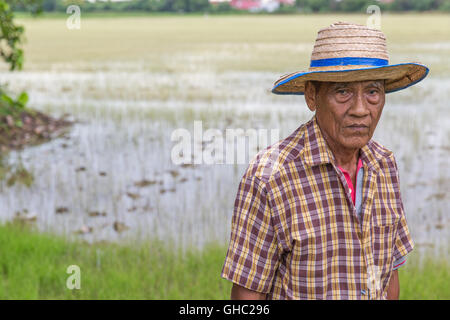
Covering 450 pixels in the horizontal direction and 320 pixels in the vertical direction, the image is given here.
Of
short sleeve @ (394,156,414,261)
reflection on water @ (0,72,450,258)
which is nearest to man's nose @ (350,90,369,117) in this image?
short sleeve @ (394,156,414,261)

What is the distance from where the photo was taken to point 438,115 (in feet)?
33.9

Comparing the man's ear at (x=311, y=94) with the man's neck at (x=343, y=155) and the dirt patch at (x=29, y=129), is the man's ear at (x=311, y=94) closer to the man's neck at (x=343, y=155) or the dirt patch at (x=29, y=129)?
the man's neck at (x=343, y=155)

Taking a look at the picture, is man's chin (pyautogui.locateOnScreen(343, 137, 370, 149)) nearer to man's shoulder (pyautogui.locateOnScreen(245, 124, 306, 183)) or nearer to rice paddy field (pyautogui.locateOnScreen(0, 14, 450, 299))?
man's shoulder (pyautogui.locateOnScreen(245, 124, 306, 183))

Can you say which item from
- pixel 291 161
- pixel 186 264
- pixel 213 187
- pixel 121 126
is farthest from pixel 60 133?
pixel 291 161

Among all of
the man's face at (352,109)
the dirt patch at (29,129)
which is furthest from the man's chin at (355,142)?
the dirt patch at (29,129)

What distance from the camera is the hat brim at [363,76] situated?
1953 millimetres

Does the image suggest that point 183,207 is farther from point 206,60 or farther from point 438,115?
point 206,60

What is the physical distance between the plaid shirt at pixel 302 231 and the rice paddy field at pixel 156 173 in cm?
240

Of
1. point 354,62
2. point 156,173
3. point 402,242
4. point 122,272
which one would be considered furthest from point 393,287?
point 156,173

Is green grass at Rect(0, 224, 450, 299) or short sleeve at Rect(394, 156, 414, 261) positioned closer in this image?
→ short sleeve at Rect(394, 156, 414, 261)

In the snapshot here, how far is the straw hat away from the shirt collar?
172 millimetres

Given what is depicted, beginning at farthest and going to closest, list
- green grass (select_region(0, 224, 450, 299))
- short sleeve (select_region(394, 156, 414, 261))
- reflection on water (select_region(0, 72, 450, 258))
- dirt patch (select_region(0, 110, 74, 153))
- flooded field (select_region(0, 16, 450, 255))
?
dirt patch (select_region(0, 110, 74, 153)) → flooded field (select_region(0, 16, 450, 255)) → reflection on water (select_region(0, 72, 450, 258)) → green grass (select_region(0, 224, 450, 299)) → short sleeve (select_region(394, 156, 414, 261))

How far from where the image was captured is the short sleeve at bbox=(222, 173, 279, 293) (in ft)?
6.43

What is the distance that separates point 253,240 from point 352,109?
20.0 inches
